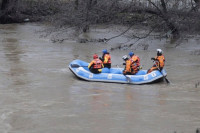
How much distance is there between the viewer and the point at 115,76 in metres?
13.6

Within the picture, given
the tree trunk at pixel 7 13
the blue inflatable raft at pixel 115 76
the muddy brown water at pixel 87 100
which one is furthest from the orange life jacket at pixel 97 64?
the tree trunk at pixel 7 13

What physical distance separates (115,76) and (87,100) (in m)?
2.62

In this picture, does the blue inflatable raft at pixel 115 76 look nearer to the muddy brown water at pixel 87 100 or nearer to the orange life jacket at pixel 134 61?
the muddy brown water at pixel 87 100

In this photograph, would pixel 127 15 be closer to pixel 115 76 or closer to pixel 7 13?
pixel 115 76

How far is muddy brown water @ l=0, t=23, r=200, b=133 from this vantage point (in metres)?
8.80

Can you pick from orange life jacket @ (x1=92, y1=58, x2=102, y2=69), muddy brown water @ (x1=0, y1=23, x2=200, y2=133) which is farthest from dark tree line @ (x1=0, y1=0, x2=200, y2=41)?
orange life jacket @ (x1=92, y1=58, x2=102, y2=69)

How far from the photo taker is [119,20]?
21000 mm

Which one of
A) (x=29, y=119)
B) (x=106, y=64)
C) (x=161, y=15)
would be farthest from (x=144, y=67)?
(x=29, y=119)

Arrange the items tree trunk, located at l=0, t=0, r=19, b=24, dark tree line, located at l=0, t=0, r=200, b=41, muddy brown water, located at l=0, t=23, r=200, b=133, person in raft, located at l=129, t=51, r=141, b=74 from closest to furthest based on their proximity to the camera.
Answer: muddy brown water, located at l=0, t=23, r=200, b=133
person in raft, located at l=129, t=51, r=141, b=74
dark tree line, located at l=0, t=0, r=200, b=41
tree trunk, located at l=0, t=0, r=19, b=24

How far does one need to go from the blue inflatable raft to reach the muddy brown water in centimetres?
22

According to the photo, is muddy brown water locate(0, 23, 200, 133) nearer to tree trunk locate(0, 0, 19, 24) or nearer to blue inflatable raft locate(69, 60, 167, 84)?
blue inflatable raft locate(69, 60, 167, 84)

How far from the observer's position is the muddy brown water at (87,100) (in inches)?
347

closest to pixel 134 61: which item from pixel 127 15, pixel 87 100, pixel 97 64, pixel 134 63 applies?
pixel 134 63

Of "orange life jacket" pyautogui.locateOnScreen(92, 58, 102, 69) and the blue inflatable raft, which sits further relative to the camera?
"orange life jacket" pyautogui.locateOnScreen(92, 58, 102, 69)
